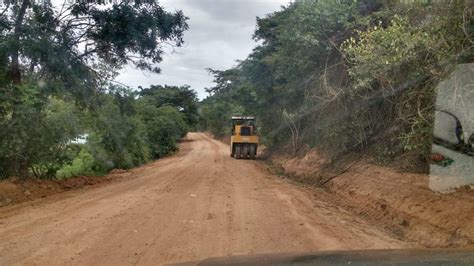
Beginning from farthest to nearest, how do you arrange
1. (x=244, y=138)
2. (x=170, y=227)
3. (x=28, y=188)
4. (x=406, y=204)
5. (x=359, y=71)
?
(x=244, y=138)
(x=28, y=188)
(x=359, y=71)
(x=406, y=204)
(x=170, y=227)

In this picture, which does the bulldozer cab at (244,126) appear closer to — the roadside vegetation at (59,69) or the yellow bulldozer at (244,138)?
the yellow bulldozer at (244,138)

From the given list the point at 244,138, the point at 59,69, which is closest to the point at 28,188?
the point at 59,69

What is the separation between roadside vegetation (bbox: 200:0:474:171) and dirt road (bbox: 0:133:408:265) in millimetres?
3173

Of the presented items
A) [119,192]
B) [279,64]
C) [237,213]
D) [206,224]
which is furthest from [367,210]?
[279,64]

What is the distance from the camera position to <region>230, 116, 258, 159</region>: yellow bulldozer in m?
32.5

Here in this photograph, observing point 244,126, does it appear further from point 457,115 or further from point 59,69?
point 457,115

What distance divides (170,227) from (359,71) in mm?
7366

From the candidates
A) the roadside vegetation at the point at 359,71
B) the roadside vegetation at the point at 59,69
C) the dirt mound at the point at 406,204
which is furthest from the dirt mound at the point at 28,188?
the roadside vegetation at the point at 359,71

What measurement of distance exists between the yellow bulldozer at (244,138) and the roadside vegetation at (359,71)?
3.86 feet

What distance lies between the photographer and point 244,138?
32719 mm

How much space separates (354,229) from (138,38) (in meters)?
10.7

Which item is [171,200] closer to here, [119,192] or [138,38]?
[119,192]

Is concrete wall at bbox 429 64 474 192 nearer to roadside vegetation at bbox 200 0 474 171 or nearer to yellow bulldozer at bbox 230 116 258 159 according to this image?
roadside vegetation at bbox 200 0 474 171

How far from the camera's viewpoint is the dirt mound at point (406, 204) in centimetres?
841
